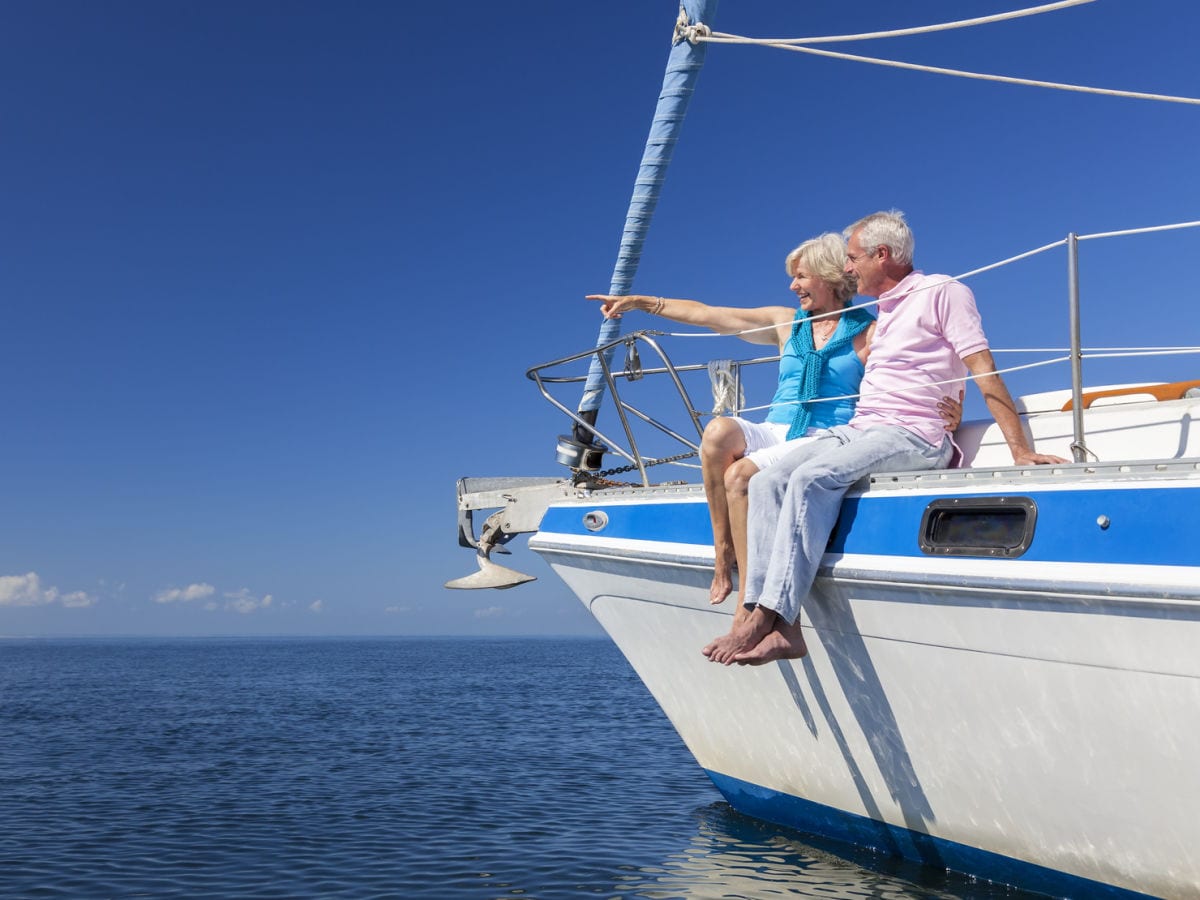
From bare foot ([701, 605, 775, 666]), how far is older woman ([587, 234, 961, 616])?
367 millimetres

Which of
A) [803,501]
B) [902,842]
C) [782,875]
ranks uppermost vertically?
[803,501]

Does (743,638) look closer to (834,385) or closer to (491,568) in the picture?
(834,385)

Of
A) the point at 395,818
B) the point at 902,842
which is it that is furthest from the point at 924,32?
the point at 395,818

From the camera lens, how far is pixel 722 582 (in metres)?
5.11

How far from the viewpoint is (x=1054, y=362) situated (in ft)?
14.8

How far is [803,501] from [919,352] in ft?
2.89

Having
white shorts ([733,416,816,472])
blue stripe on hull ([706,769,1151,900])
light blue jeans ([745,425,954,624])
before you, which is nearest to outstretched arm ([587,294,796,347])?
white shorts ([733,416,816,472])

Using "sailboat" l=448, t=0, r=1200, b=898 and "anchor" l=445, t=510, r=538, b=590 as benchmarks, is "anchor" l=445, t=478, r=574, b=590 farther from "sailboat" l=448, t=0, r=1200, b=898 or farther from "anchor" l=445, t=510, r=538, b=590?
"sailboat" l=448, t=0, r=1200, b=898

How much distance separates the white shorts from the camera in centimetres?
483

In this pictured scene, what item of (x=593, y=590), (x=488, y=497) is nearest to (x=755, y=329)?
(x=593, y=590)

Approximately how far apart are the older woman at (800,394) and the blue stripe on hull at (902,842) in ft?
4.86

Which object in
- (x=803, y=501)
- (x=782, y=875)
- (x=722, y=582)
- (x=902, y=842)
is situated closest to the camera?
(x=803, y=501)

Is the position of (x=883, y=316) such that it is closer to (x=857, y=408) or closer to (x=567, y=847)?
(x=857, y=408)

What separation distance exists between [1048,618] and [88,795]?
9415mm
